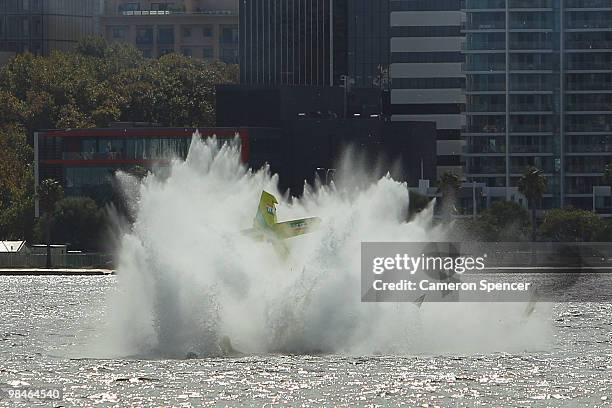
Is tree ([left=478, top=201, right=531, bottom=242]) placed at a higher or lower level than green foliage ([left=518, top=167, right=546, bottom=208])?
lower

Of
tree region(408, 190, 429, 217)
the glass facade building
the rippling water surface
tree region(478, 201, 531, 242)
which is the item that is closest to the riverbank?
the glass facade building

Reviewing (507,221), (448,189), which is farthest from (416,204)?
(507,221)

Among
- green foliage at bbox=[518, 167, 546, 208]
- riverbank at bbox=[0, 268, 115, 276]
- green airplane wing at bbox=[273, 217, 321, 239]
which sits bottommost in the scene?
riverbank at bbox=[0, 268, 115, 276]

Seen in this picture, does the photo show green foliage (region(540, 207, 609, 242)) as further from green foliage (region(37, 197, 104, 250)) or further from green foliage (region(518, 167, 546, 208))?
A: green foliage (region(37, 197, 104, 250))

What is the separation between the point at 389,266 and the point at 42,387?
18153mm

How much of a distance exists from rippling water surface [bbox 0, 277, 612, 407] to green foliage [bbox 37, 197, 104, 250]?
297 feet

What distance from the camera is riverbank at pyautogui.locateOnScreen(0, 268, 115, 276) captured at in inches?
6368

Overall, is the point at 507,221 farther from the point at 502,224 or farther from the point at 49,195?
the point at 49,195

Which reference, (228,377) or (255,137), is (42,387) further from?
(255,137)

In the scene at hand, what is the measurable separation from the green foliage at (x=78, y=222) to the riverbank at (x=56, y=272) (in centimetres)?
1132

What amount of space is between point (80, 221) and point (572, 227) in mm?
44823

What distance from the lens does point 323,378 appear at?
69.9 m

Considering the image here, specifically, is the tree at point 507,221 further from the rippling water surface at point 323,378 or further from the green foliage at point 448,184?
the rippling water surface at point 323,378

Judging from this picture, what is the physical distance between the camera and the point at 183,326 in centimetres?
7500
